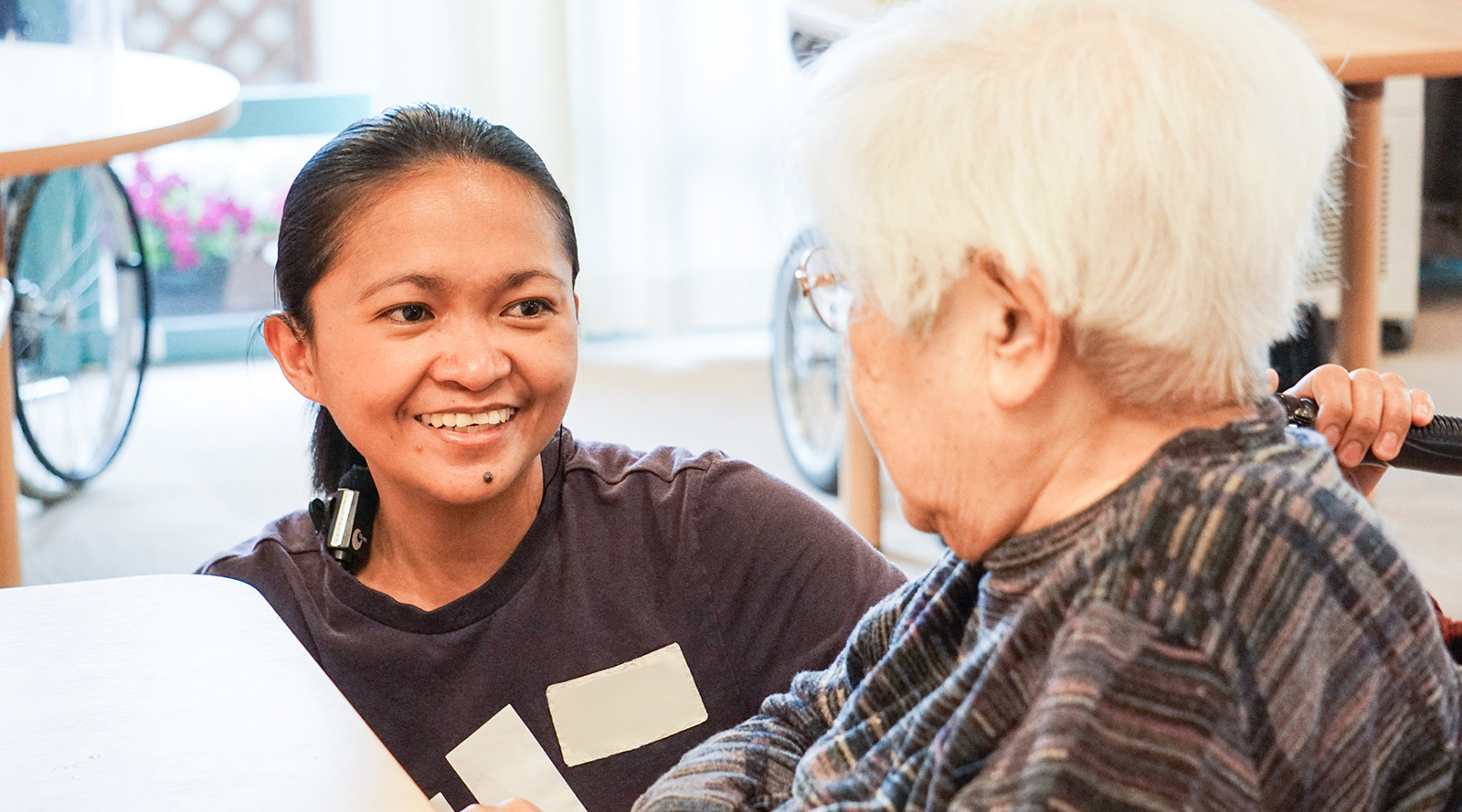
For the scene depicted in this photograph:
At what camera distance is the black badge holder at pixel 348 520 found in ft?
4.26

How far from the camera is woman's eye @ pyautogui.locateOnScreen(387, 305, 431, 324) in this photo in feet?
3.95

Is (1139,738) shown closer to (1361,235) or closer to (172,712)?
(172,712)

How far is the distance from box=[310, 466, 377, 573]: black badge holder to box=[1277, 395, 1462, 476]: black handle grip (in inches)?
30.1

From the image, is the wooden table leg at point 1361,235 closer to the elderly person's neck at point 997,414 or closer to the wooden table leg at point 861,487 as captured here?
the wooden table leg at point 861,487

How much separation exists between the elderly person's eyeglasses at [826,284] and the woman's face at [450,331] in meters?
0.41

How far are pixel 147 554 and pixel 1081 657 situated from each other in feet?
9.02

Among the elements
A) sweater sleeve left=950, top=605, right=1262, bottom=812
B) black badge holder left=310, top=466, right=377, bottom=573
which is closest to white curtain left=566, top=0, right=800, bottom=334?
black badge holder left=310, top=466, right=377, bottom=573

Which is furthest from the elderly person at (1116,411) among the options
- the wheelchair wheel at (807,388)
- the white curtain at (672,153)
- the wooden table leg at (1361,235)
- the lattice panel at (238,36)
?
the lattice panel at (238,36)

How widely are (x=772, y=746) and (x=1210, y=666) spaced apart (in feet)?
1.27

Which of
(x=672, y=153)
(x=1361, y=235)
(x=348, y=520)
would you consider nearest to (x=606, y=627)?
(x=348, y=520)

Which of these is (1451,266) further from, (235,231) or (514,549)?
(514,549)

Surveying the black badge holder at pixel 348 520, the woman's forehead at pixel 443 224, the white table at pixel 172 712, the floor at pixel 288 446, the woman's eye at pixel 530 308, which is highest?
the woman's forehead at pixel 443 224

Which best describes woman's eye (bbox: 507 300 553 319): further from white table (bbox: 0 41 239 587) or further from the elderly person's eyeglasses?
white table (bbox: 0 41 239 587)

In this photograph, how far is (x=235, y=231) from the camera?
15.6ft
